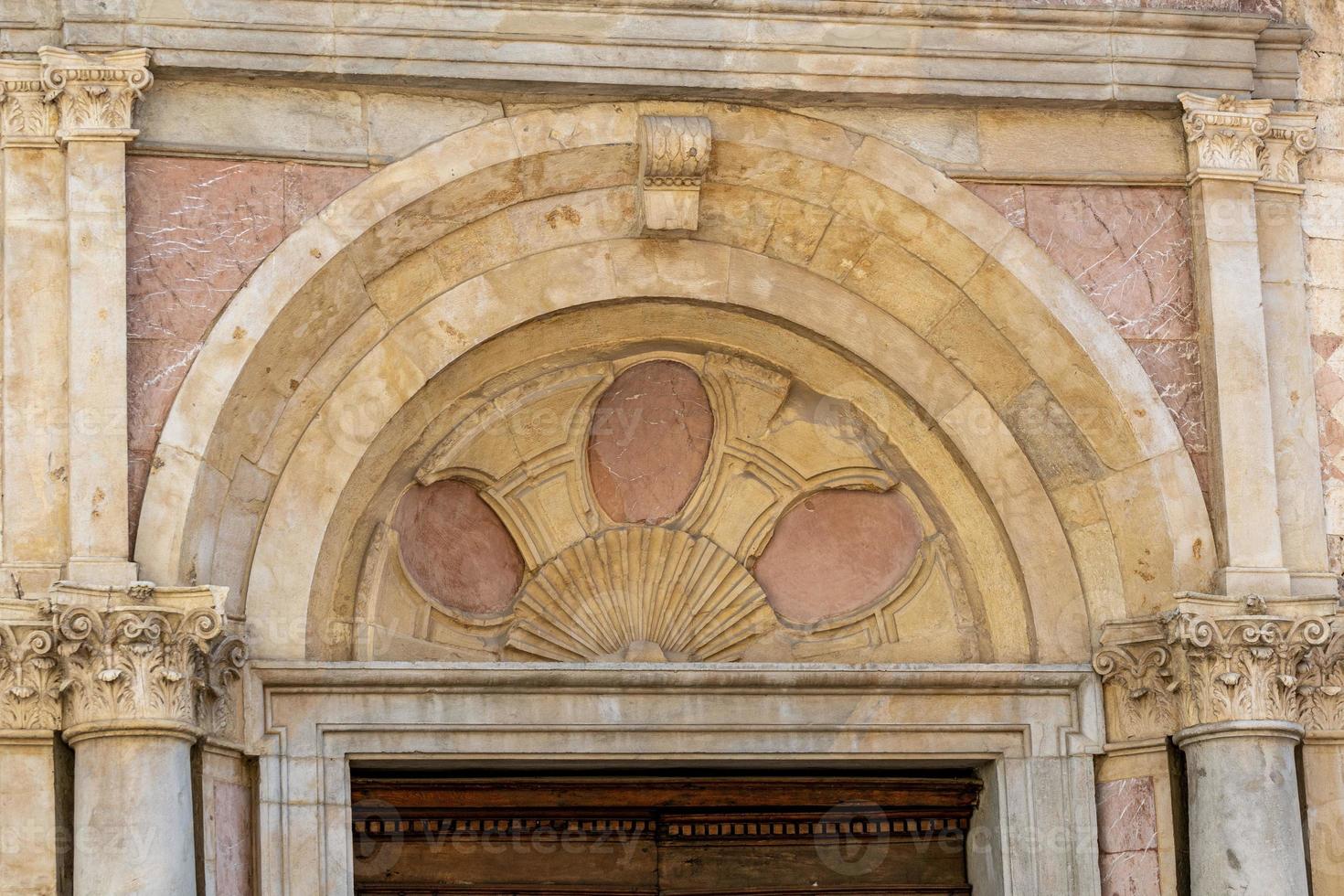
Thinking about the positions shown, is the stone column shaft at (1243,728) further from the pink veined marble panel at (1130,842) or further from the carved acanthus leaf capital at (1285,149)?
the carved acanthus leaf capital at (1285,149)

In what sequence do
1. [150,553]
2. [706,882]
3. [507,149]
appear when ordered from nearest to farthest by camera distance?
[150,553], [507,149], [706,882]

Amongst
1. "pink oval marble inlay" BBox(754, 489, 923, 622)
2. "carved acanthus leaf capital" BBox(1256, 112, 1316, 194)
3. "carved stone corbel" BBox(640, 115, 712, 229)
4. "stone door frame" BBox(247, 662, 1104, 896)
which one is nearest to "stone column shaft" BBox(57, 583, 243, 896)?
"stone door frame" BBox(247, 662, 1104, 896)

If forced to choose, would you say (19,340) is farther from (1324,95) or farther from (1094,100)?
(1324,95)

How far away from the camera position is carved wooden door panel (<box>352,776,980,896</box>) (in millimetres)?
9922

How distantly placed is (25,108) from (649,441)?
112 inches

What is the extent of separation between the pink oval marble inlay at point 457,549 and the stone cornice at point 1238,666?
253cm

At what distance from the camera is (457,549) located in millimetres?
10219

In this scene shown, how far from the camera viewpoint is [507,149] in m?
9.59

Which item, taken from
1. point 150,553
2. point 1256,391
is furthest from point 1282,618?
point 150,553

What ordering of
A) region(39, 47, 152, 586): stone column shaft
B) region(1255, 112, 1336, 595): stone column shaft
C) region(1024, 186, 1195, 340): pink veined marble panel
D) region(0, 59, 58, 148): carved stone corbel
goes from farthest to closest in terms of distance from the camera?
1. region(1024, 186, 1195, 340): pink veined marble panel
2. region(1255, 112, 1336, 595): stone column shaft
3. region(0, 59, 58, 148): carved stone corbel
4. region(39, 47, 152, 586): stone column shaft

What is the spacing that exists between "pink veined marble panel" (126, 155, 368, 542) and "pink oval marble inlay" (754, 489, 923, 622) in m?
2.39

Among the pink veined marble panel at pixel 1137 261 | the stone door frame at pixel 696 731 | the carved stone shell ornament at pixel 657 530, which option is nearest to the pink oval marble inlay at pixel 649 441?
the carved stone shell ornament at pixel 657 530

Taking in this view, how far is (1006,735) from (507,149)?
9.82 feet

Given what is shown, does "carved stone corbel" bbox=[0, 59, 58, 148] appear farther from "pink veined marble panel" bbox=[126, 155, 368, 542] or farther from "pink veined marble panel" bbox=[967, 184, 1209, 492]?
"pink veined marble panel" bbox=[967, 184, 1209, 492]
